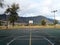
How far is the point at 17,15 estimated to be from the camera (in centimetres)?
9981

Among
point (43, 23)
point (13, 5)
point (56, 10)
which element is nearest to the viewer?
point (56, 10)

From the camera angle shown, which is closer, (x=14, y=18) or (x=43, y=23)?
(x=14, y=18)

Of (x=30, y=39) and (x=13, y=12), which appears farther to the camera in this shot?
(x=13, y=12)

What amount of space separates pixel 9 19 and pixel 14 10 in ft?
17.2

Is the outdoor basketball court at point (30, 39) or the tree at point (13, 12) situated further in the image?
the tree at point (13, 12)

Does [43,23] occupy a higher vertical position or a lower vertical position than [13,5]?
lower

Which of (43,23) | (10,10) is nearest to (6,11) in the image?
(10,10)

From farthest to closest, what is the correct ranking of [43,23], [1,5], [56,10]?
[43,23] → [56,10] → [1,5]

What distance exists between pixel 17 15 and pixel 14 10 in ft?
10.0

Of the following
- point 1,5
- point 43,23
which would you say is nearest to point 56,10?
point 43,23

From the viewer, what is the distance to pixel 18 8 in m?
99.1

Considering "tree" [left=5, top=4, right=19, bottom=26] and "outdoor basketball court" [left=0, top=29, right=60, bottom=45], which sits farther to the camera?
"tree" [left=5, top=4, right=19, bottom=26]

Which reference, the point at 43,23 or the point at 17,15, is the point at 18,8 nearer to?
the point at 17,15

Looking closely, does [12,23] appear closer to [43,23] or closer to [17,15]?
[17,15]
